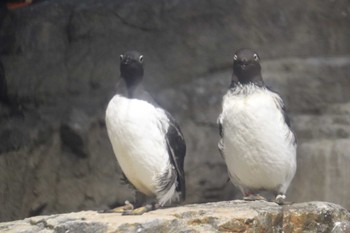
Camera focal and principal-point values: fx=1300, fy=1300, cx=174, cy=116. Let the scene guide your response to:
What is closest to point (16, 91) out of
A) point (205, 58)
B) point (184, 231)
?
point (205, 58)

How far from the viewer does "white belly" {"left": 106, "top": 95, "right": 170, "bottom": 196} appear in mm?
7355

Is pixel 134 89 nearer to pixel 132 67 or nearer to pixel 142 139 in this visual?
pixel 132 67

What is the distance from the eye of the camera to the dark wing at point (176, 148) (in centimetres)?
757

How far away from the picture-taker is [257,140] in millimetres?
7605

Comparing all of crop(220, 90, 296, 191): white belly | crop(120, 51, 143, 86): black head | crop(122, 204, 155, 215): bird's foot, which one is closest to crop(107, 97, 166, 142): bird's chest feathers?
crop(120, 51, 143, 86): black head

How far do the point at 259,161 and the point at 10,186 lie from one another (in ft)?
8.28

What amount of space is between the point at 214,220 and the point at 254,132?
883mm

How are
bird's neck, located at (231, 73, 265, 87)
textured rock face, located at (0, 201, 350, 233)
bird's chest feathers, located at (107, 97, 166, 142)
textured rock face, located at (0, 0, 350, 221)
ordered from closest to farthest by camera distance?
textured rock face, located at (0, 201, 350, 233), bird's chest feathers, located at (107, 97, 166, 142), bird's neck, located at (231, 73, 265, 87), textured rock face, located at (0, 0, 350, 221)

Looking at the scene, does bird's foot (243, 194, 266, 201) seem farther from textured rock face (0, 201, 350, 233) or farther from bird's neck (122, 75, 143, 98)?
bird's neck (122, 75, 143, 98)

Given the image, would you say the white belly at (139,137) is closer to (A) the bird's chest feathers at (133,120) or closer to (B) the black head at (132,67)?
(A) the bird's chest feathers at (133,120)

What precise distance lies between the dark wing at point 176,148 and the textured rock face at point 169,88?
143 centimetres

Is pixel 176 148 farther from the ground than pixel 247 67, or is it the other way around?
pixel 247 67

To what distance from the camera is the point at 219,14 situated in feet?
30.6

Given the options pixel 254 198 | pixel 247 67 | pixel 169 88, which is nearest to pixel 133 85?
pixel 247 67
